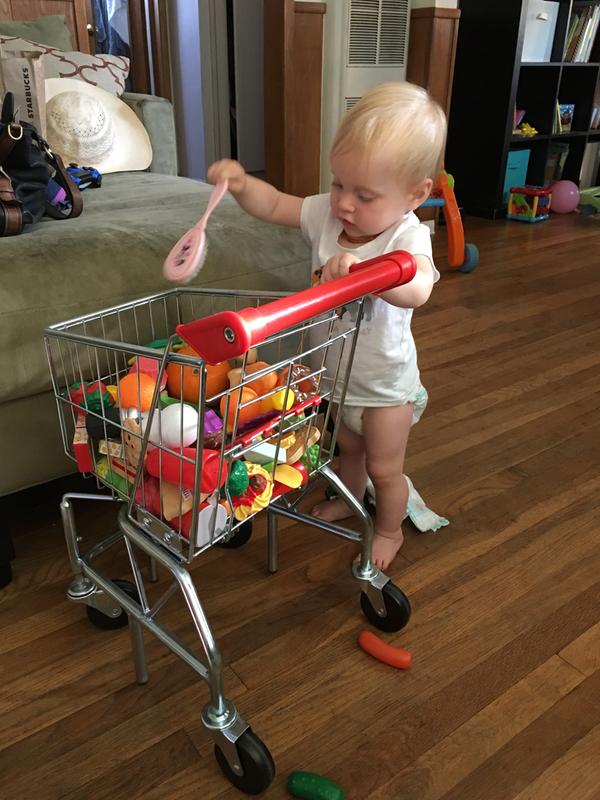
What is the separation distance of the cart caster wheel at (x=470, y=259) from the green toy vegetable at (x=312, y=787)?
2.31 meters

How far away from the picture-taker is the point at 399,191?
915mm

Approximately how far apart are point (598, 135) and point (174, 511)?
13.8ft

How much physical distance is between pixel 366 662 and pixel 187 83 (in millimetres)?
3904

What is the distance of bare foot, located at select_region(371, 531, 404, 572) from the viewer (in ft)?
3.85

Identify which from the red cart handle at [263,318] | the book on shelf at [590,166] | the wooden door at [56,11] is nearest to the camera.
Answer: the red cart handle at [263,318]

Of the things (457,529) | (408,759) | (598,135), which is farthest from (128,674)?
(598,135)

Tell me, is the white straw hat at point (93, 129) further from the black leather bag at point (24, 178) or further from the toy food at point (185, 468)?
the toy food at point (185, 468)

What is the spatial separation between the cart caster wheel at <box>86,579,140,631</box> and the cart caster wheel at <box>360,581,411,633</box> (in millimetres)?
359

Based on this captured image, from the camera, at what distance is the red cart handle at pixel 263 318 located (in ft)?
1.80

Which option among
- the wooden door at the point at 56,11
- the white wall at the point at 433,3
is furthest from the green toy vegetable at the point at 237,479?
the white wall at the point at 433,3

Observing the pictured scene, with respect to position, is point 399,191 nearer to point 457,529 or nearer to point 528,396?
point 457,529

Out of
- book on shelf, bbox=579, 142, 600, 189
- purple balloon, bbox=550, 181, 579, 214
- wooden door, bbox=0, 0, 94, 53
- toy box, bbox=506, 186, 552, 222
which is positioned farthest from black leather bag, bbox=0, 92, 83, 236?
book on shelf, bbox=579, 142, 600, 189

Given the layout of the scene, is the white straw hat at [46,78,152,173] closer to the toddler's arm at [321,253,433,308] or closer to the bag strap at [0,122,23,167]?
the bag strap at [0,122,23,167]

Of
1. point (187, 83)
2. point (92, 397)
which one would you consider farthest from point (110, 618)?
point (187, 83)
